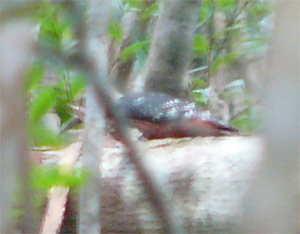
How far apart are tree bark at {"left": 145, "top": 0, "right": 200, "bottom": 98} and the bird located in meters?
0.39

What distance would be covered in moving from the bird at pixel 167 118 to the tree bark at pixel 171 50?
39 centimetres

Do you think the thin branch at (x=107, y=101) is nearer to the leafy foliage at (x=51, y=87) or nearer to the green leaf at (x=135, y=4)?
the leafy foliage at (x=51, y=87)

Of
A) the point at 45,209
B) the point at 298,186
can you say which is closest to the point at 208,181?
the point at 45,209

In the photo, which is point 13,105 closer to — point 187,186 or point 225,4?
point 187,186

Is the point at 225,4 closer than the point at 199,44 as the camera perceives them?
Yes

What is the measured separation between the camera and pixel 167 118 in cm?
172

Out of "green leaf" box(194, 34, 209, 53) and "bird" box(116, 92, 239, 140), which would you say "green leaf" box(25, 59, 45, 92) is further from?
"green leaf" box(194, 34, 209, 53)

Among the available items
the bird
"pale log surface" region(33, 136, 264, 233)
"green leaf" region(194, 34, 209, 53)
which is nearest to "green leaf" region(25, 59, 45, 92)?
"pale log surface" region(33, 136, 264, 233)

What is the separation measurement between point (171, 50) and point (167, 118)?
1.95 feet

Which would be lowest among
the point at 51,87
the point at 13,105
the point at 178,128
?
the point at 178,128

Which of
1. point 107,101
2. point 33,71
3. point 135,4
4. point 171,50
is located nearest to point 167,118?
point 135,4

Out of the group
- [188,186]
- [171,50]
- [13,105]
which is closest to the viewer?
[13,105]

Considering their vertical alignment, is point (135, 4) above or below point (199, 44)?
above

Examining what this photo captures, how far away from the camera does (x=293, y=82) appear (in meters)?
0.38
